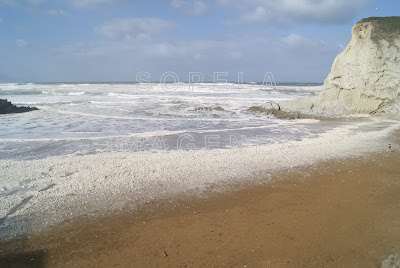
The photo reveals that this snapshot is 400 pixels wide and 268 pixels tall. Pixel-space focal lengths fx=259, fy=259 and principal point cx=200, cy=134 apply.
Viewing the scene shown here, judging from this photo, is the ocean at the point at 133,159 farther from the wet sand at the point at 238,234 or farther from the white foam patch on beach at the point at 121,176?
the wet sand at the point at 238,234

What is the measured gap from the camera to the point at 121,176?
6.29 m

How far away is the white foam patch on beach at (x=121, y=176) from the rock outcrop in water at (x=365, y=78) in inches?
349

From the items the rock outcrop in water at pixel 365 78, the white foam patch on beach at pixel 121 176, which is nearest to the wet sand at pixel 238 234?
the white foam patch on beach at pixel 121 176

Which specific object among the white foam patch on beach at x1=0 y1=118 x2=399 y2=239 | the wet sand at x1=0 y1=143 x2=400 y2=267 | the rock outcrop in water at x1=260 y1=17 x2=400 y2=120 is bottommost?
the wet sand at x1=0 y1=143 x2=400 y2=267

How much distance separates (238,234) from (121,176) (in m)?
3.40

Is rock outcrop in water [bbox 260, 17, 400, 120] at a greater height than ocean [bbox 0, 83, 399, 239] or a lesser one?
greater

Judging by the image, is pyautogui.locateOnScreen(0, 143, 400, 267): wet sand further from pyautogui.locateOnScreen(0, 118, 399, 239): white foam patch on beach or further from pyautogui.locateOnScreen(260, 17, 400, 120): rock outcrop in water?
pyautogui.locateOnScreen(260, 17, 400, 120): rock outcrop in water

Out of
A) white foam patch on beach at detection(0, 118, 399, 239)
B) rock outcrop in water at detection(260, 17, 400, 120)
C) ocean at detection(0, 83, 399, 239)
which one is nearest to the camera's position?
white foam patch on beach at detection(0, 118, 399, 239)

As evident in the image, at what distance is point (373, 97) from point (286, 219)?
53.6 feet

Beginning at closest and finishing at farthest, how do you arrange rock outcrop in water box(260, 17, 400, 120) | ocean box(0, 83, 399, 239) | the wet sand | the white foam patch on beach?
the wet sand, the white foam patch on beach, ocean box(0, 83, 399, 239), rock outcrop in water box(260, 17, 400, 120)

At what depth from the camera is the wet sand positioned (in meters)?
3.52

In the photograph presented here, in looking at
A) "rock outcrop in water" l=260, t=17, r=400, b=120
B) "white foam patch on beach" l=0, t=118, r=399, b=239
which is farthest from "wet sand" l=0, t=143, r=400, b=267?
"rock outcrop in water" l=260, t=17, r=400, b=120

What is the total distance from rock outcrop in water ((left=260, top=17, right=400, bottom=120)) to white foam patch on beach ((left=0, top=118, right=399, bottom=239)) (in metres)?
8.87

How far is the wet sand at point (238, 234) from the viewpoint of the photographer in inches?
139
